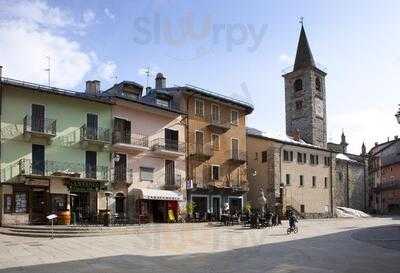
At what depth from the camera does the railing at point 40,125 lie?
30812 mm

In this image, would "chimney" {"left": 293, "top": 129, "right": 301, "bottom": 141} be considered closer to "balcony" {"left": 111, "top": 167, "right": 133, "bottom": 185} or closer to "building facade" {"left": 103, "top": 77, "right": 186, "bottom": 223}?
"building facade" {"left": 103, "top": 77, "right": 186, "bottom": 223}

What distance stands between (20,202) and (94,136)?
263 inches

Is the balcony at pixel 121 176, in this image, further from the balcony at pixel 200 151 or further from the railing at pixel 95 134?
the balcony at pixel 200 151

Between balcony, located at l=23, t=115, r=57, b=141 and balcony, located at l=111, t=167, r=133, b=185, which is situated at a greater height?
balcony, located at l=23, t=115, r=57, b=141

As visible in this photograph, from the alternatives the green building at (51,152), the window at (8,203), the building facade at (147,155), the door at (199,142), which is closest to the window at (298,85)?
the door at (199,142)

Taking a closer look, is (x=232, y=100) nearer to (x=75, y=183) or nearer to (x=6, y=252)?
(x=75, y=183)

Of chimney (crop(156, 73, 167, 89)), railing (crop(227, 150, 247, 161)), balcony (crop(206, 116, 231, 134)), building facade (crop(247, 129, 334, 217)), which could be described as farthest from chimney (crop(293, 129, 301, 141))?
chimney (crop(156, 73, 167, 89))

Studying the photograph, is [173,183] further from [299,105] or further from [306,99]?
[299,105]

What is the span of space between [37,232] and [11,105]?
30.4ft

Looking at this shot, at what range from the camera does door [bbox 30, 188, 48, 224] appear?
3081 centimetres

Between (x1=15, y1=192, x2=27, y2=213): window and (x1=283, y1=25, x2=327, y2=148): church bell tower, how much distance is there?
38127mm

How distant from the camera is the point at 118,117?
3581 centimetres

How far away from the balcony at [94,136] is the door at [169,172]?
6039 millimetres

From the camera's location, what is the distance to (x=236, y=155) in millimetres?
44531
